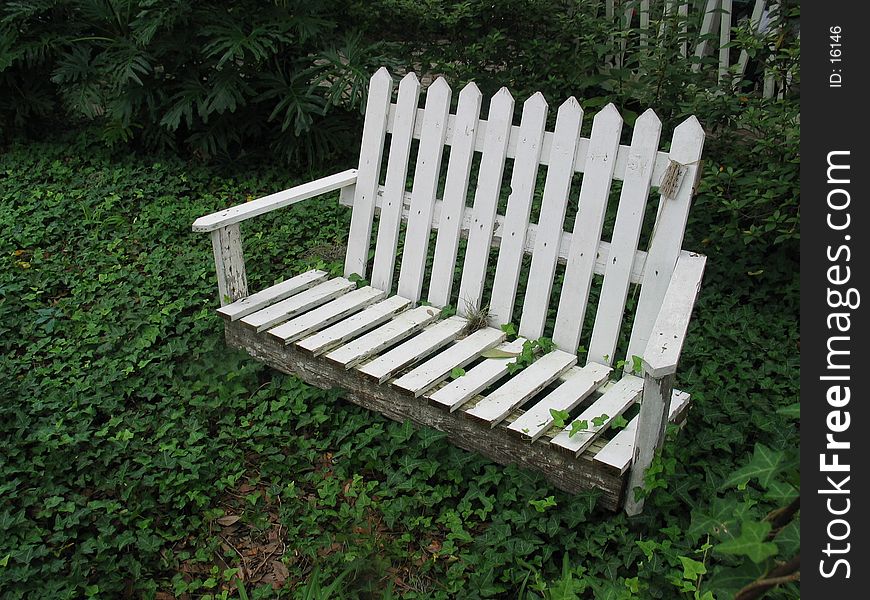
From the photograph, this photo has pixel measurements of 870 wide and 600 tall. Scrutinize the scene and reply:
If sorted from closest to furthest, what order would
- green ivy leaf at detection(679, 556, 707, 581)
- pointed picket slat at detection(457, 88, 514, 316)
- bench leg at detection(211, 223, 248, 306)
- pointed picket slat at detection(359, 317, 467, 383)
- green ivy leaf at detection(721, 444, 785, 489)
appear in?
1. green ivy leaf at detection(721, 444, 785, 489)
2. green ivy leaf at detection(679, 556, 707, 581)
3. pointed picket slat at detection(359, 317, 467, 383)
4. pointed picket slat at detection(457, 88, 514, 316)
5. bench leg at detection(211, 223, 248, 306)

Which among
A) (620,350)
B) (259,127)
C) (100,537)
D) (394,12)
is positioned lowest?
(100,537)

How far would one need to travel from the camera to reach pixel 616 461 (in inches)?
104

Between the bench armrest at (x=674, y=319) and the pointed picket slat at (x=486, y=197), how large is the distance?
862 millimetres

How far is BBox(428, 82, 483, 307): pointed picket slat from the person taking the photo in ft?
11.0

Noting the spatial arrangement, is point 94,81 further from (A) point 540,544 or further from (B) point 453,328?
(A) point 540,544

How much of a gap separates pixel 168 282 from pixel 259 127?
1.59 metres

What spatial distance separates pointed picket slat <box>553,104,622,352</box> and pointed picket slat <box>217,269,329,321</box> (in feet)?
4.09

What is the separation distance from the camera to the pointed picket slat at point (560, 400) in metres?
2.81

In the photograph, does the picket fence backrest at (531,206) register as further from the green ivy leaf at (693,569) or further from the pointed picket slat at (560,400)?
the green ivy leaf at (693,569)

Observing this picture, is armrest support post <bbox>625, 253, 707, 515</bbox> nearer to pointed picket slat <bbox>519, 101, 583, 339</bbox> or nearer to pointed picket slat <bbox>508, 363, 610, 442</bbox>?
pointed picket slat <bbox>508, 363, 610, 442</bbox>

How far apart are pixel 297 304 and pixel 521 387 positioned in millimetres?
1181

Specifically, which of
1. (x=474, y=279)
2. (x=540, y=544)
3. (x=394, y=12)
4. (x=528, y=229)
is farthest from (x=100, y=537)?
(x=394, y=12)

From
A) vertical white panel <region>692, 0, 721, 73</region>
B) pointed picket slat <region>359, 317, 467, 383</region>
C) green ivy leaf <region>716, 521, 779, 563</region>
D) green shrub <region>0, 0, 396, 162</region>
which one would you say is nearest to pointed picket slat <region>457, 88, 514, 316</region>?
pointed picket slat <region>359, 317, 467, 383</region>

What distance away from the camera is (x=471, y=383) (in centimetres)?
308
